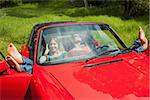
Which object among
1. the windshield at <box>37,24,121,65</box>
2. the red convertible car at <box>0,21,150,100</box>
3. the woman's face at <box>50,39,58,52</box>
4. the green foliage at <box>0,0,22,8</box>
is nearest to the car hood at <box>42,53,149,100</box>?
the red convertible car at <box>0,21,150,100</box>

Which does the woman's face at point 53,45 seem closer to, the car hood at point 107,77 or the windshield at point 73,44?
the windshield at point 73,44

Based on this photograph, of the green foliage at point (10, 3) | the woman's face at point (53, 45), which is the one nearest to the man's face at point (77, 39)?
the woman's face at point (53, 45)

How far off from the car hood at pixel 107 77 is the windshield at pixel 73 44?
0.73ft

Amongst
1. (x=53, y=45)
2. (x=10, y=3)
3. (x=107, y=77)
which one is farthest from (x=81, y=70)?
(x=10, y=3)

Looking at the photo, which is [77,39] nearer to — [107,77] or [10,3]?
[107,77]

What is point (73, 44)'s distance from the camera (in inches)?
196

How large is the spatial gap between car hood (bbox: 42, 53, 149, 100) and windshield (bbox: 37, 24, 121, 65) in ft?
0.73

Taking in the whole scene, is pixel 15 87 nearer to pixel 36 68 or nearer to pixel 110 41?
pixel 36 68

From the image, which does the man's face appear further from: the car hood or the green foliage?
the green foliage

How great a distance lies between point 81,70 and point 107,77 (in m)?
0.41

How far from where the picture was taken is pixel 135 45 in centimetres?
512

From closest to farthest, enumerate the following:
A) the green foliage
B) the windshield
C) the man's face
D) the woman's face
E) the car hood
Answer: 1. the car hood
2. the windshield
3. the woman's face
4. the man's face
5. the green foliage

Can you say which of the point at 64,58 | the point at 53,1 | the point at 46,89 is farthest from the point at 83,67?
the point at 53,1

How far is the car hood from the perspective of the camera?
11.7 ft
